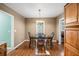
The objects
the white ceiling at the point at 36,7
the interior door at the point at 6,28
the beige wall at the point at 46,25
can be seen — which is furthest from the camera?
the beige wall at the point at 46,25

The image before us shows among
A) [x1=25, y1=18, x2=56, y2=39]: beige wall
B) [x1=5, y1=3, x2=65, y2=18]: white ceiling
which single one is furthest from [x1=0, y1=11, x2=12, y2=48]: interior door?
[x1=25, y1=18, x2=56, y2=39]: beige wall

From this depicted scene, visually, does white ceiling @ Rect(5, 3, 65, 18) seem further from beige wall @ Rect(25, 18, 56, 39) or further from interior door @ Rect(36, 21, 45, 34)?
interior door @ Rect(36, 21, 45, 34)

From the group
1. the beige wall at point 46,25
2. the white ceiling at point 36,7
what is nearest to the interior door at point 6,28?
the white ceiling at point 36,7

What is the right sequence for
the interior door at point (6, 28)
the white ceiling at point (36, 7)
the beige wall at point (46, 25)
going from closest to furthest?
the white ceiling at point (36, 7), the interior door at point (6, 28), the beige wall at point (46, 25)

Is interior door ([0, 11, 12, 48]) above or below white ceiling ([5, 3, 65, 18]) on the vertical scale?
below

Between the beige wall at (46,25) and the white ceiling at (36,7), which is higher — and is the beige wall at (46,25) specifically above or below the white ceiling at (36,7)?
below

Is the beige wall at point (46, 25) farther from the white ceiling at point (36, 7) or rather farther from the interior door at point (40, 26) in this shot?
the white ceiling at point (36, 7)

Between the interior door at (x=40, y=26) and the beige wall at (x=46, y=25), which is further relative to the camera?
the interior door at (x=40, y=26)

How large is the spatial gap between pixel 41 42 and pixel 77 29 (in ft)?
15.1

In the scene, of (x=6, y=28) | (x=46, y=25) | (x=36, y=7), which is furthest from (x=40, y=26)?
(x=36, y=7)

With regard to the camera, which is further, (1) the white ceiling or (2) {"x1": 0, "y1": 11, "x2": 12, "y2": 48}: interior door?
(2) {"x1": 0, "y1": 11, "x2": 12, "y2": 48}: interior door

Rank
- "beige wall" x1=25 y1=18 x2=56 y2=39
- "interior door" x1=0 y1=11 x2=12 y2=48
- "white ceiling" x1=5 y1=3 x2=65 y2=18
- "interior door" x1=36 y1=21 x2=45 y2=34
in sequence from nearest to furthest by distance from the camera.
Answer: "white ceiling" x1=5 y1=3 x2=65 y2=18 < "interior door" x1=0 y1=11 x2=12 y2=48 < "beige wall" x1=25 y1=18 x2=56 y2=39 < "interior door" x1=36 y1=21 x2=45 y2=34

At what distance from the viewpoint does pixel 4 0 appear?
4.82 ft

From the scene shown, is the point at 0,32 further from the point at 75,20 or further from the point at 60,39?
the point at 75,20
